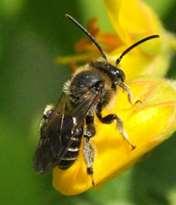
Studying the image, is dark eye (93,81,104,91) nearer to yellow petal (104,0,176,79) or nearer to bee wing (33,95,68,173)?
bee wing (33,95,68,173)

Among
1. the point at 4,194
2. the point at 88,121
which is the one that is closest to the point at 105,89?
the point at 88,121

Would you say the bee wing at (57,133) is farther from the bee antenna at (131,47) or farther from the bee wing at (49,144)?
the bee antenna at (131,47)

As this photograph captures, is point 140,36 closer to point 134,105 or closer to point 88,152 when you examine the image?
point 134,105

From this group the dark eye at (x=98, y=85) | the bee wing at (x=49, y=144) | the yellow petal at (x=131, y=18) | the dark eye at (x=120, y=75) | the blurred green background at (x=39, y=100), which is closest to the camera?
the bee wing at (x=49, y=144)

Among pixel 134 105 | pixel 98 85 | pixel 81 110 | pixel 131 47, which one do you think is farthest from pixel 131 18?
pixel 81 110

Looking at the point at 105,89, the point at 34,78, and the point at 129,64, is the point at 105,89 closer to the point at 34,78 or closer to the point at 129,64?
the point at 129,64

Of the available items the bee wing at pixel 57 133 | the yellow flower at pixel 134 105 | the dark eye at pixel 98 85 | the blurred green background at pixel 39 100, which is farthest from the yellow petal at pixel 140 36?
the bee wing at pixel 57 133

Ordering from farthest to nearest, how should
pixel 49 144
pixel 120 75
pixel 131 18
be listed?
1. pixel 131 18
2. pixel 120 75
3. pixel 49 144
